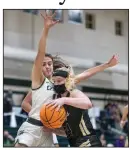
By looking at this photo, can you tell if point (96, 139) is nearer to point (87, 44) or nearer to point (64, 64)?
point (64, 64)

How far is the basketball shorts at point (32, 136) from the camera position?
3.92m

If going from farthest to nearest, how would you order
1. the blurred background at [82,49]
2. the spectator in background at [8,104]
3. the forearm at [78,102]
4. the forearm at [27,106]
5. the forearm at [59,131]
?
the blurred background at [82,49]
the spectator in background at [8,104]
the forearm at [27,106]
the forearm at [59,131]
the forearm at [78,102]

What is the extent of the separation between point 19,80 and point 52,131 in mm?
6868

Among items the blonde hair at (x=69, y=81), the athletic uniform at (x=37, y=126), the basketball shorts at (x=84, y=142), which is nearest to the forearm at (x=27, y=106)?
the athletic uniform at (x=37, y=126)

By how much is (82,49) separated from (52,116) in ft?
29.4

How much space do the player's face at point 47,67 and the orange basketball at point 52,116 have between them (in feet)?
1.21

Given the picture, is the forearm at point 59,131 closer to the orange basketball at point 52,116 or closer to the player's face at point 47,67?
the orange basketball at point 52,116

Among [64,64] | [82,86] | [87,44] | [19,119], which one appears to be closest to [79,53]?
[87,44]

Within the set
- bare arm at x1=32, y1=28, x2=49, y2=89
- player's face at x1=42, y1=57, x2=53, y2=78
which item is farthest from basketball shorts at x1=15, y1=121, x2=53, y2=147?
player's face at x1=42, y1=57, x2=53, y2=78

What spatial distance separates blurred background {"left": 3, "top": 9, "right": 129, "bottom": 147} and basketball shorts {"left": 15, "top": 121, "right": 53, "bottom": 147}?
18.6 ft

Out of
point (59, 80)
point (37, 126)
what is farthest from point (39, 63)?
point (37, 126)

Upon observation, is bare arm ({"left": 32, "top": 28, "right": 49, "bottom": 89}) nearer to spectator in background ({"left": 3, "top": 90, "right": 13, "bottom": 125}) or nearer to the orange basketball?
the orange basketball

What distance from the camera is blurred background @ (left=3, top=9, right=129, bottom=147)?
10.4 m

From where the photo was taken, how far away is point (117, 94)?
1192 centimetres
